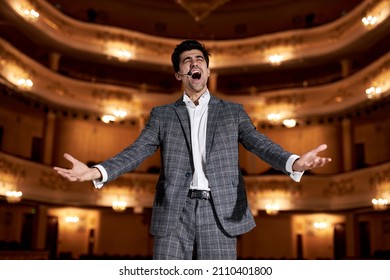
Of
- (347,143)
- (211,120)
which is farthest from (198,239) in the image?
(347,143)

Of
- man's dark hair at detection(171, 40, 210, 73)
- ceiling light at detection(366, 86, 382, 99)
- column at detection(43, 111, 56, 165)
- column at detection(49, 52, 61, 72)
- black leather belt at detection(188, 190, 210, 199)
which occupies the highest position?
column at detection(49, 52, 61, 72)

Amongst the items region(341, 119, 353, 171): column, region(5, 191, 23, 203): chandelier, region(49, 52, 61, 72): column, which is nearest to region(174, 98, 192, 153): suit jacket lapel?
region(5, 191, 23, 203): chandelier

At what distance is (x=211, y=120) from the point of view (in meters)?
2.93

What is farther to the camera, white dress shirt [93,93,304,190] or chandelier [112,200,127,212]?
chandelier [112,200,127,212]

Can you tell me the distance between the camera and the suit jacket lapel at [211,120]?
285cm

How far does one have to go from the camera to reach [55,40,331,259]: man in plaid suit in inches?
105

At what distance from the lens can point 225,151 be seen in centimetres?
283

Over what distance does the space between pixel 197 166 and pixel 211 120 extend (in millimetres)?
308

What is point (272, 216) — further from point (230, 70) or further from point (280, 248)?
point (230, 70)

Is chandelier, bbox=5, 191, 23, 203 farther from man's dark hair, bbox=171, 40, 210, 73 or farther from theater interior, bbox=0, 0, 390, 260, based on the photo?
man's dark hair, bbox=171, 40, 210, 73

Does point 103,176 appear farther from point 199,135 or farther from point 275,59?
point 275,59

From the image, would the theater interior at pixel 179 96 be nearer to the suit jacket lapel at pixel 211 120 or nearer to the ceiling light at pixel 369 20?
the ceiling light at pixel 369 20

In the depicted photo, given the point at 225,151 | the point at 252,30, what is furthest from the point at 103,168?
the point at 252,30

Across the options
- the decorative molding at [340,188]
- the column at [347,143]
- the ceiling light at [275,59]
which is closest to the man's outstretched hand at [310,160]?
the decorative molding at [340,188]
